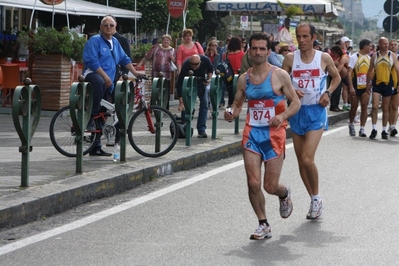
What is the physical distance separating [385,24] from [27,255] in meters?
25.1

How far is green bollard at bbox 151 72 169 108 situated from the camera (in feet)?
43.2

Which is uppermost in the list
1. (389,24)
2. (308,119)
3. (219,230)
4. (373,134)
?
(389,24)

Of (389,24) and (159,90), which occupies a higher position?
(389,24)

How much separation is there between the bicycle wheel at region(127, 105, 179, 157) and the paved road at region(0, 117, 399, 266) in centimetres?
78

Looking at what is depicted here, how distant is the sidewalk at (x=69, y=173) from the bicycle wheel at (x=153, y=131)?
13 cm

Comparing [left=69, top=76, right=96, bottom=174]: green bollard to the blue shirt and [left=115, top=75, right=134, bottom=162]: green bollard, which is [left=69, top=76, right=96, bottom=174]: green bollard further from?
the blue shirt

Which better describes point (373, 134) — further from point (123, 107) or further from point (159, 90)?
point (123, 107)

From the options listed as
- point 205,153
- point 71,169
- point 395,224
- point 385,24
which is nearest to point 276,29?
point 385,24

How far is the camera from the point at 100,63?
42.0ft

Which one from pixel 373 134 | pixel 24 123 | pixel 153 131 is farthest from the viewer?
pixel 373 134

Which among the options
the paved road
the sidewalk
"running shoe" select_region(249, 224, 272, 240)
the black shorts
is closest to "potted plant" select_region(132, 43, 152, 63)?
the black shorts

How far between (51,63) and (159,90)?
20.7 ft

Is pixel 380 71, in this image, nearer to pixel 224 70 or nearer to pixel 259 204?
pixel 224 70

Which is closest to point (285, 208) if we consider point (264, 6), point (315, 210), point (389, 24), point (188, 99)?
point (315, 210)
